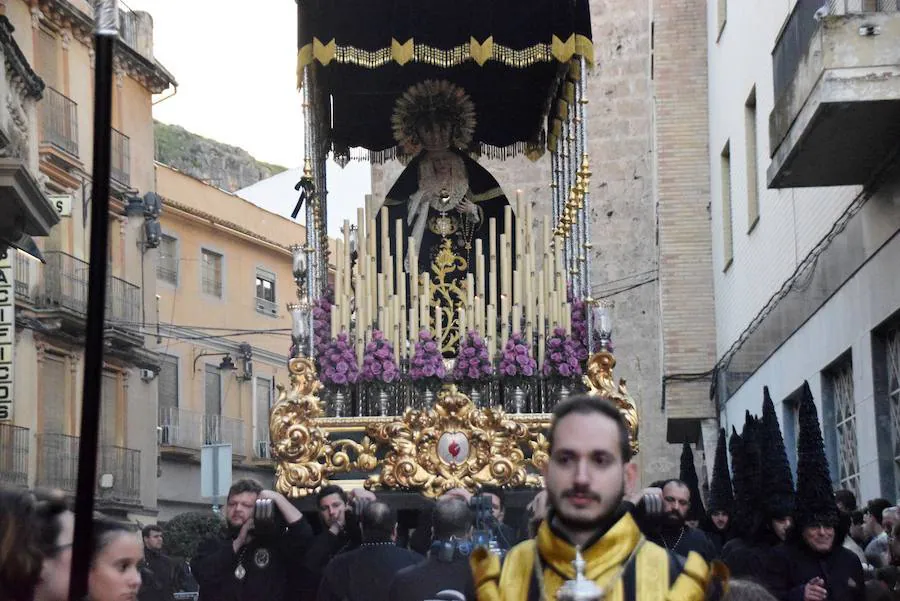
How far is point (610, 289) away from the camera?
87.8 feet

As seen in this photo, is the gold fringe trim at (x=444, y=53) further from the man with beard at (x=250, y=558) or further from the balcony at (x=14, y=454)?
the balcony at (x=14, y=454)

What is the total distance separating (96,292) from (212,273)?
34.1m

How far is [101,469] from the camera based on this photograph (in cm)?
2888

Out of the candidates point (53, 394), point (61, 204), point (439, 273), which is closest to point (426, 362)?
point (439, 273)

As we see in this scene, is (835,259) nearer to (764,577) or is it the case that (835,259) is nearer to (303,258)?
(303,258)

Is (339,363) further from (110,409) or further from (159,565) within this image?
(110,409)

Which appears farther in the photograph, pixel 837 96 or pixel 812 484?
pixel 837 96

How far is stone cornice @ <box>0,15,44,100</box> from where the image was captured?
15.6 metres

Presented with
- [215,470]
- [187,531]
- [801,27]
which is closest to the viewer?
[801,27]

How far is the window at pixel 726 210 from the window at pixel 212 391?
17.3m

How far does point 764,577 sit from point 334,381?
454cm

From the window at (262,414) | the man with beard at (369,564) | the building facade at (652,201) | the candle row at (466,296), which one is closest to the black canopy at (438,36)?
the candle row at (466,296)

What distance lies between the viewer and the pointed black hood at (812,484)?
846cm

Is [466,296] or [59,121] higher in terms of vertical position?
[59,121]
